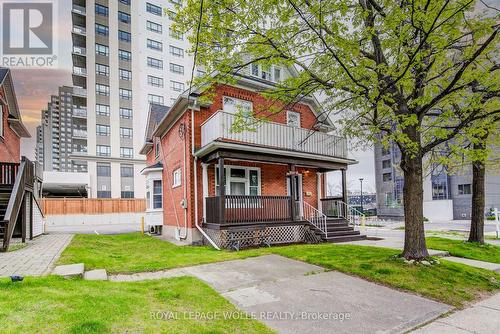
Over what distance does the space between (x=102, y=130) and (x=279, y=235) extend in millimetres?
33125

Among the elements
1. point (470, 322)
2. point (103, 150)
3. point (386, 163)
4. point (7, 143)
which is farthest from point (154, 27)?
point (470, 322)

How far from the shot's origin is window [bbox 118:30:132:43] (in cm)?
3950

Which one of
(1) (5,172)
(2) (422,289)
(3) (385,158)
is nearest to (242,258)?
(2) (422,289)

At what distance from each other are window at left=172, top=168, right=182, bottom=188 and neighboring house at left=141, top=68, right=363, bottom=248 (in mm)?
48

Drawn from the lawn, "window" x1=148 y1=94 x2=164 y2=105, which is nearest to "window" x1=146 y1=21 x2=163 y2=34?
"window" x1=148 y1=94 x2=164 y2=105

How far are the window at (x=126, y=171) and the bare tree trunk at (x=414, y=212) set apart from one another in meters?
36.5

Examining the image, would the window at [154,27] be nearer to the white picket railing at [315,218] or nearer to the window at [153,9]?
the window at [153,9]

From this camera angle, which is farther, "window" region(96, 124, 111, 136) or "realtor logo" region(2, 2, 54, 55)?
"window" region(96, 124, 111, 136)

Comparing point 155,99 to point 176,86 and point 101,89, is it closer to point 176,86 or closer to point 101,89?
point 176,86

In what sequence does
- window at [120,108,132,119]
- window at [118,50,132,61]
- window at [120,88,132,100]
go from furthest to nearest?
window at [118,50,132,61] → window at [120,88,132,100] → window at [120,108,132,119]

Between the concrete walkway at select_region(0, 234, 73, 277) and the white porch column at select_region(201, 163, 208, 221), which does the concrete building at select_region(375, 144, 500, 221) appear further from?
the concrete walkway at select_region(0, 234, 73, 277)

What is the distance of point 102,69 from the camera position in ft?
125

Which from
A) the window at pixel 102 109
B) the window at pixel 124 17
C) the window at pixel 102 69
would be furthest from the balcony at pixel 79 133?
the window at pixel 124 17

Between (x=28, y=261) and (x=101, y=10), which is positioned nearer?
(x=28, y=261)
